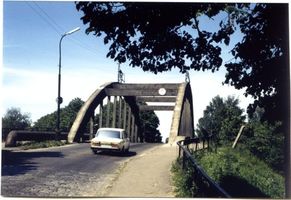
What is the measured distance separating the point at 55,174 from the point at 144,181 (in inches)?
86.0

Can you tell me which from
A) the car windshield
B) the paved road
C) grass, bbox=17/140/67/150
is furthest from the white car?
grass, bbox=17/140/67/150

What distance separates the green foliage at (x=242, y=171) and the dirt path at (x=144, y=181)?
166 cm

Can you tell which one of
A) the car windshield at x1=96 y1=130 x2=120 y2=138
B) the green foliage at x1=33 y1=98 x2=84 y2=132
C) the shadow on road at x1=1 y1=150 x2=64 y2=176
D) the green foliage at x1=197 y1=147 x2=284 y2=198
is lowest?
the green foliage at x1=197 y1=147 x2=284 y2=198

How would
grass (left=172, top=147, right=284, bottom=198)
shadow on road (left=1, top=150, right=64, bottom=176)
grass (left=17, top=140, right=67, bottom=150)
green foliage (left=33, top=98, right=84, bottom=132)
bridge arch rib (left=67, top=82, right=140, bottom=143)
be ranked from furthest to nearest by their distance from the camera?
bridge arch rib (left=67, top=82, right=140, bottom=143)
grass (left=17, top=140, right=67, bottom=150)
green foliage (left=33, top=98, right=84, bottom=132)
shadow on road (left=1, top=150, right=64, bottom=176)
grass (left=172, top=147, right=284, bottom=198)

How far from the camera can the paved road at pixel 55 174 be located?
7134mm

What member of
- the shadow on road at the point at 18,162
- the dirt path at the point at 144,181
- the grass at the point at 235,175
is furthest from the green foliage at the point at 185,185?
the shadow on road at the point at 18,162

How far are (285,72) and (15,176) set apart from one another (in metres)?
5.98

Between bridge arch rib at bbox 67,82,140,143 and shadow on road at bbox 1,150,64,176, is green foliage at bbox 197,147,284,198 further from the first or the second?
bridge arch rib at bbox 67,82,140,143

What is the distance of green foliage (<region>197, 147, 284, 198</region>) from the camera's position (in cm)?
1090

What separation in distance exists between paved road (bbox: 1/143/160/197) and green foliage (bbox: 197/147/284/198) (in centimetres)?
292

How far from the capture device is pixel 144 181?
820cm

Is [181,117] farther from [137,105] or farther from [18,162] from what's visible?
[18,162]

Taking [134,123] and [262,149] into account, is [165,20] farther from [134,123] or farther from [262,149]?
[134,123]

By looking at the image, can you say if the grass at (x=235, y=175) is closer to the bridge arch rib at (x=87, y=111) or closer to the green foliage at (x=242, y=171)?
the green foliage at (x=242, y=171)
